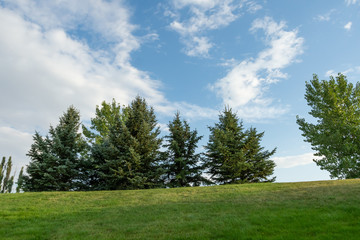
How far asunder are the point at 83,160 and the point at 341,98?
3043 centimetres

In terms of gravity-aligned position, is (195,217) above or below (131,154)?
below

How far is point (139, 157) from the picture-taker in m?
23.5

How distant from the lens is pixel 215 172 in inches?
1103

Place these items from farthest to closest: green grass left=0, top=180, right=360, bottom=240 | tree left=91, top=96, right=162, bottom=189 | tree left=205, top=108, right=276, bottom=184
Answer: tree left=205, top=108, right=276, bottom=184 → tree left=91, top=96, right=162, bottom=189 → green grass left=0, top=180, right=360, bottom=240

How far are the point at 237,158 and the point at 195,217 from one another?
1865 cm

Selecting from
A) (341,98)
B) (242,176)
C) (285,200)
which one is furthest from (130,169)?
(341,98)

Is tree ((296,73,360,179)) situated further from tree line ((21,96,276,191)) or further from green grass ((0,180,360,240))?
green grass ((0,180,360,240))

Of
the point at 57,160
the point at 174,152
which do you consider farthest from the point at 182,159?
the point at 57,160

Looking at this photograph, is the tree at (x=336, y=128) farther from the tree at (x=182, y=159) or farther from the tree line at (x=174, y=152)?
the tree at (x=182, y=159)

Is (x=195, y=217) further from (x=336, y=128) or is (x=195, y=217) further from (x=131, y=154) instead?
(x=336, y=128)

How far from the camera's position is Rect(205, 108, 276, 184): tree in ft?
88.3

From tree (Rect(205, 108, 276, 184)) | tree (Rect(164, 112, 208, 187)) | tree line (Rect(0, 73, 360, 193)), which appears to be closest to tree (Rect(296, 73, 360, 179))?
tree line (Rect(0, 73, 360, 193))

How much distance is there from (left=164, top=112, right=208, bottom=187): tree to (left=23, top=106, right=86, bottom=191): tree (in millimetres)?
9851

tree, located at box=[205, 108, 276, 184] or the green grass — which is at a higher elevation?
tree, located at box=[205, 108, 276, 184]
